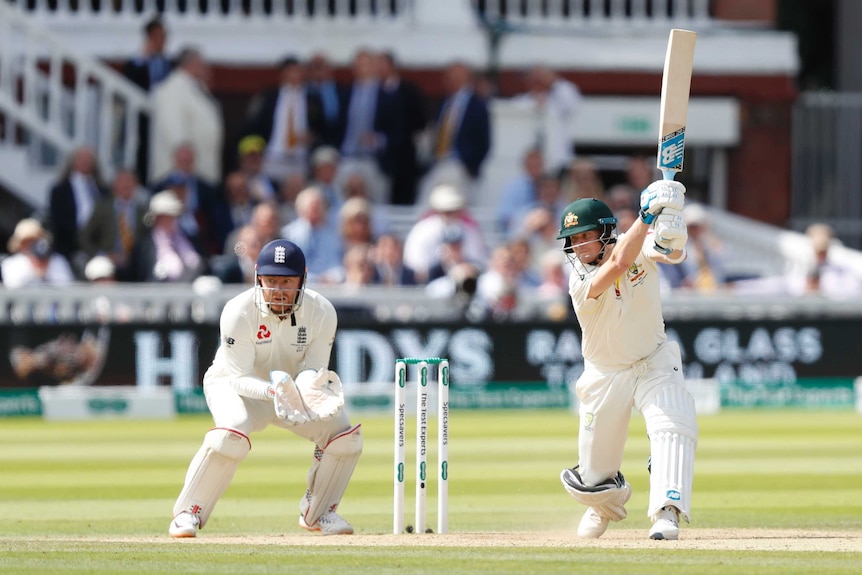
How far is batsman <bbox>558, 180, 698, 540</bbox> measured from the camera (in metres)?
6.79

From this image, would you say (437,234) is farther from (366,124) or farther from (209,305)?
(209,305)

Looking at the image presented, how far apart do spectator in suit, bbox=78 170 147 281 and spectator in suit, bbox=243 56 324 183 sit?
1591mm

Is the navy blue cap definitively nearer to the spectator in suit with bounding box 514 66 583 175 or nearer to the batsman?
the batsman

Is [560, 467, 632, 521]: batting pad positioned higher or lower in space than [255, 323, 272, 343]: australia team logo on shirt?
lower

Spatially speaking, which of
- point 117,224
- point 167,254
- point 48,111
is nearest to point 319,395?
point 167,254

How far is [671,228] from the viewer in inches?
261

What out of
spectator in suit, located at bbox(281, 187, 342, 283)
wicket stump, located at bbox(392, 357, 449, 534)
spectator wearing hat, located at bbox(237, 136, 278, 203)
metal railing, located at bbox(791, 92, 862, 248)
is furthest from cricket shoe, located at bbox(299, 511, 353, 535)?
metal railing, located at bbox(791, 92, 862, 248)

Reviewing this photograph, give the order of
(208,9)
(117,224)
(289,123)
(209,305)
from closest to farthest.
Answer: (209,305), (117,224), (289,123), (208,9)

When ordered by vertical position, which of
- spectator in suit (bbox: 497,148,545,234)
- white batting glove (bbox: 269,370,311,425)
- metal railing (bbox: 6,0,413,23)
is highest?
metal railing (bbox: 6,0,413,23)

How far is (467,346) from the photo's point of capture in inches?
556

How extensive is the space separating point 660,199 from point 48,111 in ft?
37.1

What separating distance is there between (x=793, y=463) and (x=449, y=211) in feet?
15.4

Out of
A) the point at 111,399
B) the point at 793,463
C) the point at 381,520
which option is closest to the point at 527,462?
the point at 793,463

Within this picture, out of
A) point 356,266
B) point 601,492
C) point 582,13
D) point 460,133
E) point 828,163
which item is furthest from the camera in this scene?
point 828,163
